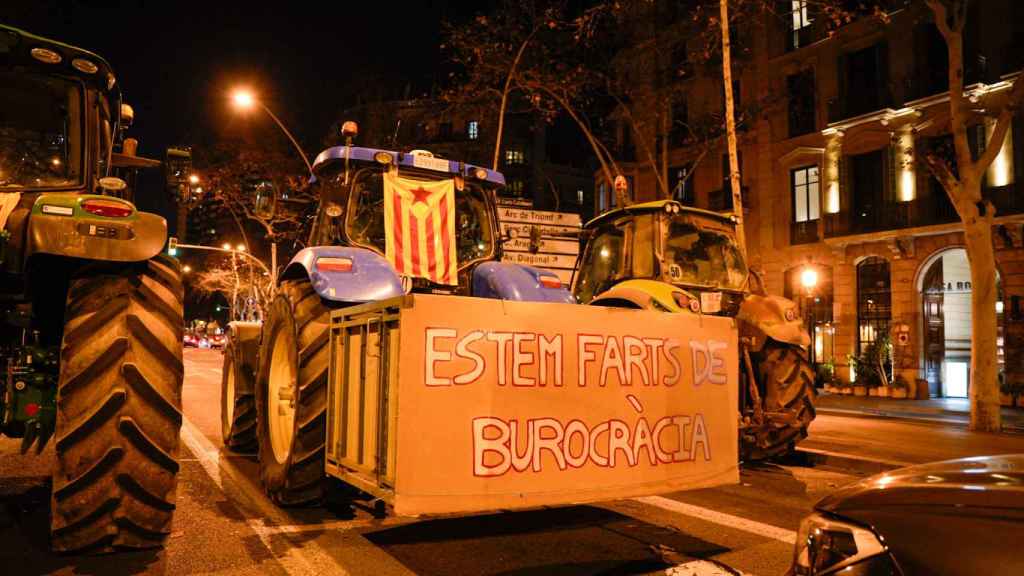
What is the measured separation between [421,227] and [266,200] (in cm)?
142

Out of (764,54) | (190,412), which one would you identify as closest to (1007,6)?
(764,54)

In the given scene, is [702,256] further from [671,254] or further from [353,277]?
[353,277]

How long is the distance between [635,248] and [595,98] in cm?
1537

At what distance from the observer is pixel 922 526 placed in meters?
1.98

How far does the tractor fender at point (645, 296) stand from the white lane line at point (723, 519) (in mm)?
1815

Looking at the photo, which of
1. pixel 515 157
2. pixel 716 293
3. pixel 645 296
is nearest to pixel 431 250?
pixel 645 296

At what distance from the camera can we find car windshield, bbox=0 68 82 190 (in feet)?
16.1

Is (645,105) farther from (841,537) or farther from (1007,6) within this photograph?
(841,537)

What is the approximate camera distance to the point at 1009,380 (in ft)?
71.2

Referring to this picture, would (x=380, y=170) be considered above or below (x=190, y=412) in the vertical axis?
above

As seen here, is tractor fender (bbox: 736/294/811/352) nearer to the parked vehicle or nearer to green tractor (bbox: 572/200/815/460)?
green tractor (bbox: 572/200/815/460)

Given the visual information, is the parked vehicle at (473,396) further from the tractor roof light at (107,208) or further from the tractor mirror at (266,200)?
the tractor roof light at (107,208)

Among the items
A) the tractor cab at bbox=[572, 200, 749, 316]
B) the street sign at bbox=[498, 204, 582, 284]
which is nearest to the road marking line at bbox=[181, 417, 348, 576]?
the tractor cab at bbox=[572, 200, 749, 316]

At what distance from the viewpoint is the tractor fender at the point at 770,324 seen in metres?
8.34
